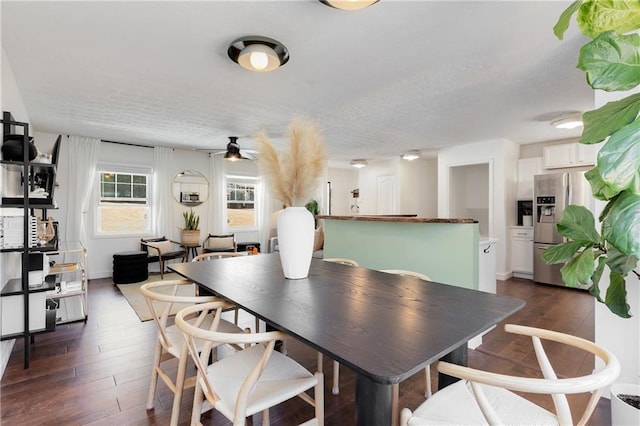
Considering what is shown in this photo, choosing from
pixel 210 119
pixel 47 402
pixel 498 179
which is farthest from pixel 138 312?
pixel 498 179

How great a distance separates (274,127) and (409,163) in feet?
13.3

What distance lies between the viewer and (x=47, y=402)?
192 centimetres

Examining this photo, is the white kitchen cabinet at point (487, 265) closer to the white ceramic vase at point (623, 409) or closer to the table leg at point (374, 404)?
the white ceramic vase at point (623, 409)

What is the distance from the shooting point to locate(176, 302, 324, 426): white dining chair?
42.5 inches

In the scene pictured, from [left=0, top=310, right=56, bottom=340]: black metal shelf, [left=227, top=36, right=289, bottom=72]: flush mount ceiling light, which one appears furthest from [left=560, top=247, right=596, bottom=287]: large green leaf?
[left=0, top=310, right=56, bottom=340]: black metal shelf

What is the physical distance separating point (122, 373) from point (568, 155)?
6327 mm

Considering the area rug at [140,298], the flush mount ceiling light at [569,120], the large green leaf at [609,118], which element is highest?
the flush mount ceiling light at [569,120]

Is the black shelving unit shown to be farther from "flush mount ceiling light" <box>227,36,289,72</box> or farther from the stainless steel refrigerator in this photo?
the stainless steel refrigerator

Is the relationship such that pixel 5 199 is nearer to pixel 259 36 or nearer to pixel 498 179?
pixel 259 36

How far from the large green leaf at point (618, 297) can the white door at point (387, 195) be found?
19.1ft

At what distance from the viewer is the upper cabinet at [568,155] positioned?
4.79 m

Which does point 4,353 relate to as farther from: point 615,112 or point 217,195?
point 217,195

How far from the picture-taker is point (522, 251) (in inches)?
212

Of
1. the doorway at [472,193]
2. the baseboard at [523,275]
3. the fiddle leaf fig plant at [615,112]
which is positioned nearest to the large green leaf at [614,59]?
the fiddle leaf fig plant at [615,112]
